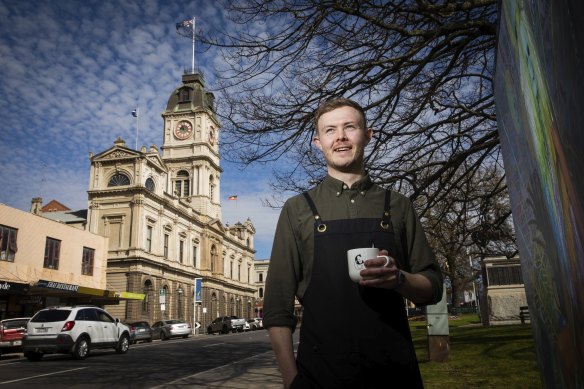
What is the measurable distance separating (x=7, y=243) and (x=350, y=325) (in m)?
31.0

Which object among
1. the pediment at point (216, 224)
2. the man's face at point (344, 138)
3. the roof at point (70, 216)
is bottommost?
the man's face at point (344, 138)

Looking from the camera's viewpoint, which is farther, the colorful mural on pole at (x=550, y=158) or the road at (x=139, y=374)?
the road at (x=139, y=374)

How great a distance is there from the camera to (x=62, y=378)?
406 inches

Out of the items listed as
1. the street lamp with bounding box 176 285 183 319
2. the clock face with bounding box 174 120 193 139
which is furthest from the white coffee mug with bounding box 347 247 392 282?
the clock face with bounding box 174 120 193 139

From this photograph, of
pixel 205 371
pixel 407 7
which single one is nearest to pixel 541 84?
pixel 407 7

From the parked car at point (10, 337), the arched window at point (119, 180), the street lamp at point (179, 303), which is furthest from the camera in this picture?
the street lamp at point (179, 303)

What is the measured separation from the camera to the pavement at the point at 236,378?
9125 millimetres

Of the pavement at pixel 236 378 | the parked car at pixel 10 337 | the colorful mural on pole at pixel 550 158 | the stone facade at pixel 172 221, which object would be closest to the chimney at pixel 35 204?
the stone facade at pixel 172 221

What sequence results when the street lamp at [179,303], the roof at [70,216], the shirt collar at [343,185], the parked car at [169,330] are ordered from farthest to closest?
the street lamp at [179,303] → the roof at [70,216] → the parked car at [169,330] → the shirt collar at [343,185]

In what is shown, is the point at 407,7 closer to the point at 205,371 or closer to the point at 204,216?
Result: the point at 205,371

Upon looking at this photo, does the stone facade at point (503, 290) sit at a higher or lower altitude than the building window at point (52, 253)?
lower

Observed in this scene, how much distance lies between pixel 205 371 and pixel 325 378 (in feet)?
34.1

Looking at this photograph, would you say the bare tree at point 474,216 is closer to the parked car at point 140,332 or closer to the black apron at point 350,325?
the black apron at point 350,325

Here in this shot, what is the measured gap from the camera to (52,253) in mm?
32156
